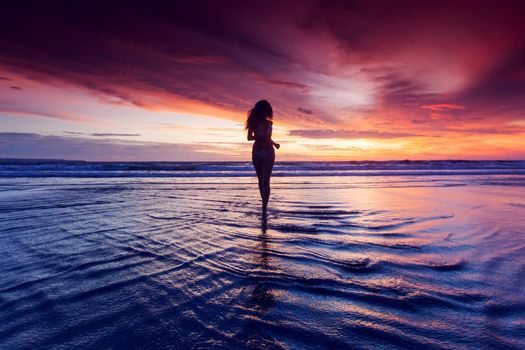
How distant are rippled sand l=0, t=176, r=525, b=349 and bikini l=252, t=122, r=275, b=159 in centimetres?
149

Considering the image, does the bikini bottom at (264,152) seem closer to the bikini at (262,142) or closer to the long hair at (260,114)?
the bikini at (262,142)

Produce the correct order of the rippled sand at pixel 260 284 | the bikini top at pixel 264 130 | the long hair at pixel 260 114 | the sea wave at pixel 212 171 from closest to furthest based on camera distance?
the rippled sand at pixel 260 284, the bikini top at pixel 264 130, the long hair at pixel 260 114, the sea wave at pixel 212 171

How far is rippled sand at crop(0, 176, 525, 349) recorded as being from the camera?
1.87 meters

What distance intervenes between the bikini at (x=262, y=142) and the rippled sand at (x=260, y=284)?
4.89ft

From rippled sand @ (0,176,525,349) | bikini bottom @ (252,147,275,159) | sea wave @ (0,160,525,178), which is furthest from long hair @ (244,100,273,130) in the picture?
sea wave @ (0,160,525,178)

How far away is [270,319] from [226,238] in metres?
2.27

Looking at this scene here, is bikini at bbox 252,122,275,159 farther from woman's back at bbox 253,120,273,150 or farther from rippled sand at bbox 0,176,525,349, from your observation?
rippled sand at bbox 0,176,525,349

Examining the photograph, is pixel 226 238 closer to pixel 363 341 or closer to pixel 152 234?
pixel 152 234

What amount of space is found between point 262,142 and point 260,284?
12.3 feet

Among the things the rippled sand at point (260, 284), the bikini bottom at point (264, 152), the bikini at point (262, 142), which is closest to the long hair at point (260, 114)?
the bikini at point (262, 142)

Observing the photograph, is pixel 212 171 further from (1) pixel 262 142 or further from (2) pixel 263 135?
(2) pixel 263 135

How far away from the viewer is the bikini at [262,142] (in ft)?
19.3

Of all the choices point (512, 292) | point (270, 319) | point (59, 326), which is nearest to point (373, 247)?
point (512, 292)

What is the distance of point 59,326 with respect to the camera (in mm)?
1961
